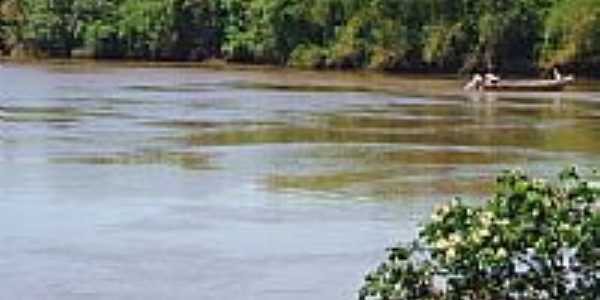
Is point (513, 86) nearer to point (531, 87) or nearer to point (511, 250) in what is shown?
point (531, 87)

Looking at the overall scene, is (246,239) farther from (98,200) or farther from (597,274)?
(597,274)

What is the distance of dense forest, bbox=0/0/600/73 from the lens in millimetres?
69750

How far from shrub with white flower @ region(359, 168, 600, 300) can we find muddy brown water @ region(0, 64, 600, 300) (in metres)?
4.88

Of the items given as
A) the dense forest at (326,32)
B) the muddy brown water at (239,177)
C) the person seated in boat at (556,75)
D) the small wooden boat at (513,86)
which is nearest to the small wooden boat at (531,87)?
the small wooden boat at (513,86)

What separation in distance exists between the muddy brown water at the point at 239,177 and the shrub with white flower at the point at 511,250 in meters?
4.88

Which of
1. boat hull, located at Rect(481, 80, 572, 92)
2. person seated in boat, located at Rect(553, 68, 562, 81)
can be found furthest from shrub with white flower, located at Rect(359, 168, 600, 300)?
person seated in boat, located at Rect(553, 68, 562, 81)

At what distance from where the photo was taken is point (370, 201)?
2097cm

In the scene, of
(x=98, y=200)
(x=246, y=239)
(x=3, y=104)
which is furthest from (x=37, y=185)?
(x=3, y=104)

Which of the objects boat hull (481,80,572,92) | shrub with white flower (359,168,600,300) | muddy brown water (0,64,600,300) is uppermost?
shrub with white flower (359,168,600,300)

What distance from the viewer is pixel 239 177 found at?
23844mm

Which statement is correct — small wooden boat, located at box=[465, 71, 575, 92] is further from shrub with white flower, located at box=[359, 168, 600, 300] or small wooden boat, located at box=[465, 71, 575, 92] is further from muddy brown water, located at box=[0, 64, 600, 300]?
shrub with white flower, located at box=[359, 168, 600, 300]

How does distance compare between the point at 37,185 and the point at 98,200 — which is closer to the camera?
the point at 98,200

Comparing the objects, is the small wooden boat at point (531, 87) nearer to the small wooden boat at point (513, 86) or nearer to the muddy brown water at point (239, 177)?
the small wooden boat at point (513, 86)

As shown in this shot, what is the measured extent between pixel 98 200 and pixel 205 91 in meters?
32.0
